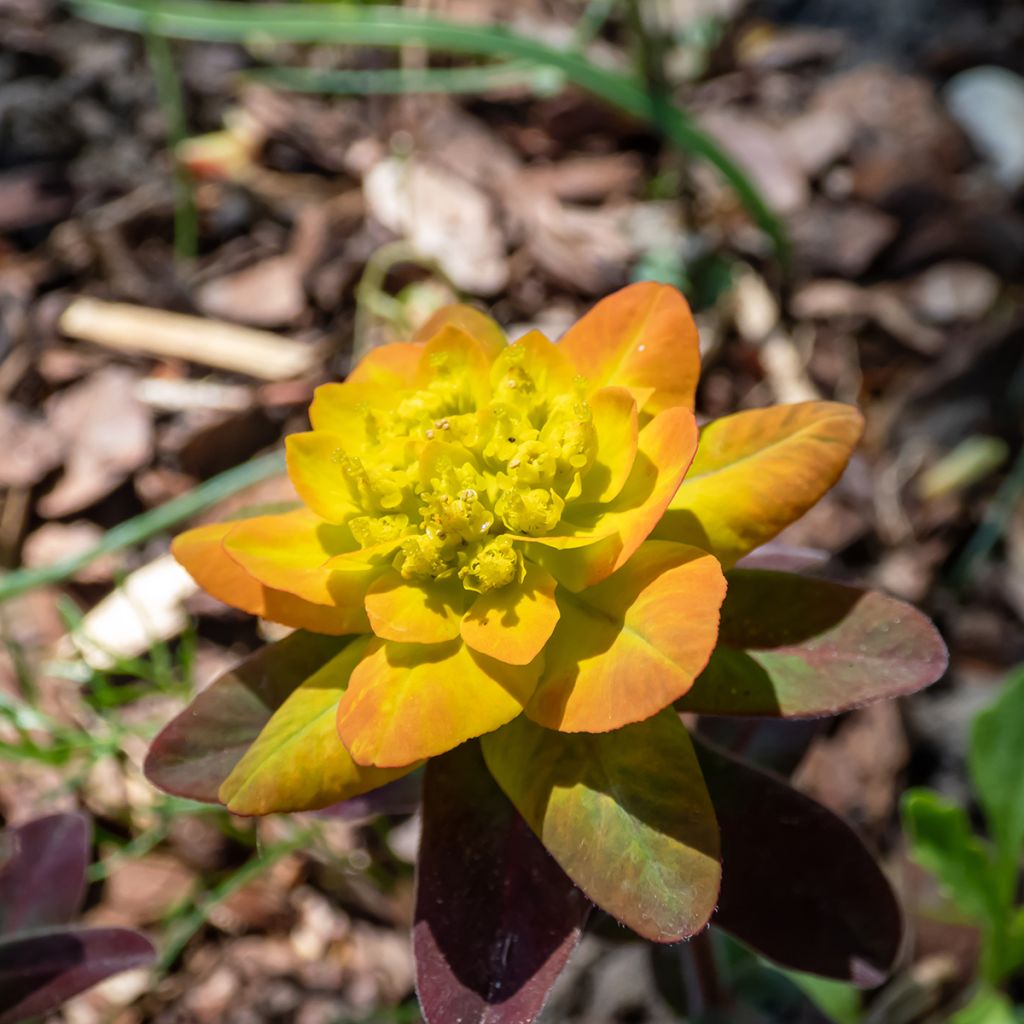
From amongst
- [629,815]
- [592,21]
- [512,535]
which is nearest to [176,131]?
[592,21]

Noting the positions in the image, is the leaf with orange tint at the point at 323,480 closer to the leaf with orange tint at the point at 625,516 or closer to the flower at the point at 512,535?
the flower at the point at 512,535

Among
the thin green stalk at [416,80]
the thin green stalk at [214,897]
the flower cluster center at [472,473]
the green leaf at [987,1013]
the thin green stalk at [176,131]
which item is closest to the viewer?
the flower cluster center at [472,473]

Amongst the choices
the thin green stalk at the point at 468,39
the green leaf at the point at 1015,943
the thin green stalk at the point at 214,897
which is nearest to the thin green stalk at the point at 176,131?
the thin green stalk at the point at 468,39

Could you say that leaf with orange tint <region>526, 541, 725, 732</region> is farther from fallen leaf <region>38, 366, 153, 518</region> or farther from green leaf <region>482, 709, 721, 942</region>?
fallen leaf <region>38, 366, 153, 518</region>

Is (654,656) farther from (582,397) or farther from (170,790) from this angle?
(170,790)

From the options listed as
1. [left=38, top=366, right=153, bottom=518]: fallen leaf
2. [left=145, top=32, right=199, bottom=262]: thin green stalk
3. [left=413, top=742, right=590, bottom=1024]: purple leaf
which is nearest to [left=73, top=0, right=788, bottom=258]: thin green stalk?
[left=145, top=32, right=199, bottom=262]: thin green stalk

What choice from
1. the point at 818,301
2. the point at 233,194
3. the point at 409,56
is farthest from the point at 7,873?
the point at 409,56

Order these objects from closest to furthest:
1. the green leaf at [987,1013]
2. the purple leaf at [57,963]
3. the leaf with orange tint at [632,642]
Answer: the leaf with orange tint at [632,642]
the purple leaf at [57,963]
the green leaf at [987,1013]

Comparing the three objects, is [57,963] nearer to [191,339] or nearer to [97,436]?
[97,436]
